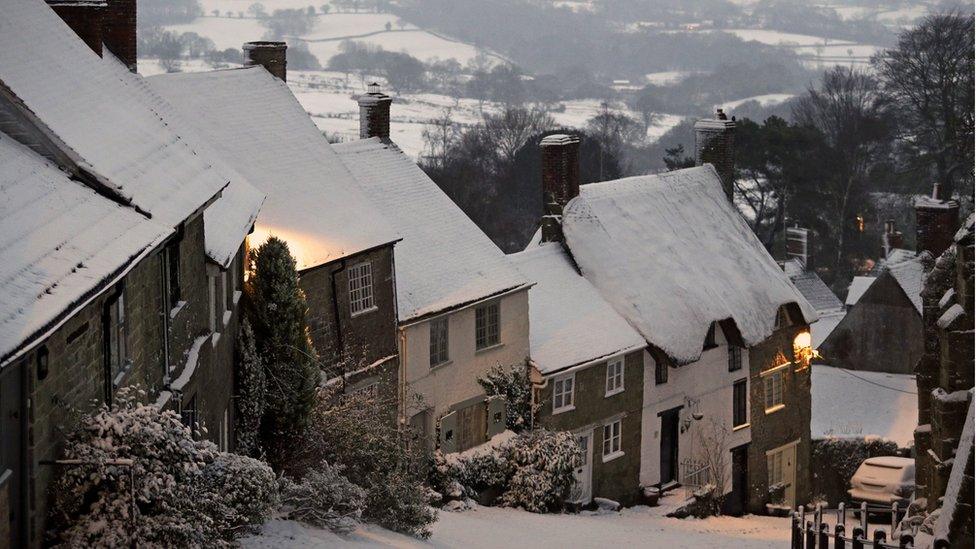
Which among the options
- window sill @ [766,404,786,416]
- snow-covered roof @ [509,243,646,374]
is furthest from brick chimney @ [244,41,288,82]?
window sill @ [766,404,786,416]

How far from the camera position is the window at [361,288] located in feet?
97.0

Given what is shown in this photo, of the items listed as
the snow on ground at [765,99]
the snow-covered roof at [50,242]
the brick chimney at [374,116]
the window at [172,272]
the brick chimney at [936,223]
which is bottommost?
the brick chimney at [936,223]

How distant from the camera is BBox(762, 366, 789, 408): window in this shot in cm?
4216

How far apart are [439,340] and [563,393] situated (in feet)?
12.5

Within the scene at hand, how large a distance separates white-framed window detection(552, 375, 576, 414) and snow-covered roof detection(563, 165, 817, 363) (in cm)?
306

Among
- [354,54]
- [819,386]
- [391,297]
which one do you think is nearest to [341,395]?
[391,297]

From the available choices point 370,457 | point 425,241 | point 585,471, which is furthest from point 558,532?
→ point 425,241

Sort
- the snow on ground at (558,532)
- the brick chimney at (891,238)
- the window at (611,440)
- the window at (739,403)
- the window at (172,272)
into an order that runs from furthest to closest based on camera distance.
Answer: the brick chimney at (891,238)
the window at (739,403)
the window at (611,440)
the snow on ground at (558,532)
the window at (172,272)

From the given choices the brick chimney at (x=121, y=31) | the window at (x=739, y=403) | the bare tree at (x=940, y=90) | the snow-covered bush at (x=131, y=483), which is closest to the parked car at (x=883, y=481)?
the window at (x=739, y=403)

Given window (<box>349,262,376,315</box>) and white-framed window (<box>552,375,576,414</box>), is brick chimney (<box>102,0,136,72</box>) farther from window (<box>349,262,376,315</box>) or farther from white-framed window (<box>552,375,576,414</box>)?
white-framed window (<box>552,375,576,414</box>)

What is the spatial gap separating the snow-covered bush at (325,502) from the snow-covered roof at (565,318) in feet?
42.6

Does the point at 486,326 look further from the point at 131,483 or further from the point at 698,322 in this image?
the point at 131,483

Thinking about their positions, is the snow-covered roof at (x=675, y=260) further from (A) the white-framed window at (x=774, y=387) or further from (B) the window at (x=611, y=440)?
(B) the window at (x=611, y=440)

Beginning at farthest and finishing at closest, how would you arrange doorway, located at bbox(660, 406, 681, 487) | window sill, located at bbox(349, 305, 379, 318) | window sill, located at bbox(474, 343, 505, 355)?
Answer: doorway, located at bbox(660, 406, 681, 487) → window sill, located at bbox(474, 343, 505, 355) → window sill, located at bbox(349, 305, 379, 318)
